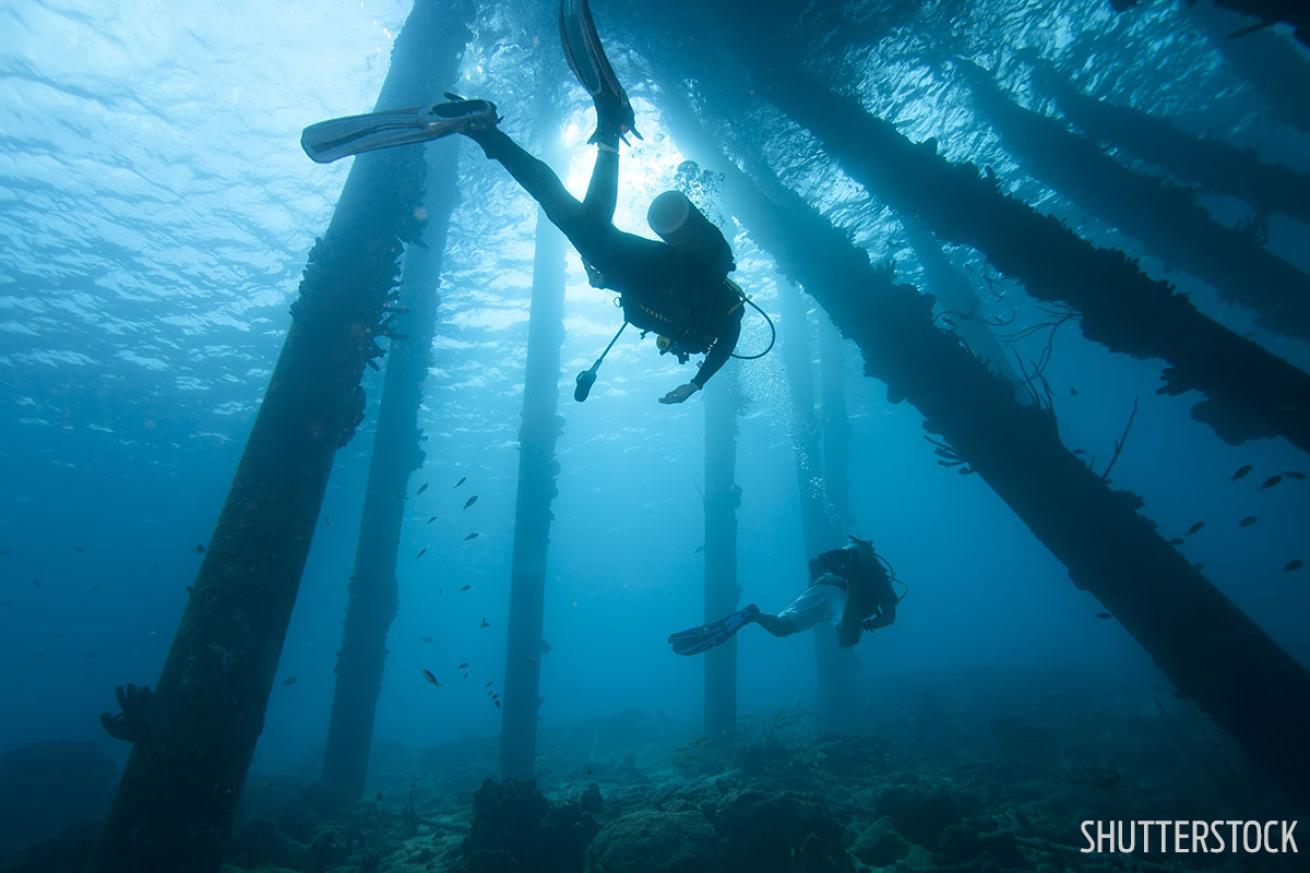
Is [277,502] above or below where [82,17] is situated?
below

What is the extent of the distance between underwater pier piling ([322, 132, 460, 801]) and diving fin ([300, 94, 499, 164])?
5.98m

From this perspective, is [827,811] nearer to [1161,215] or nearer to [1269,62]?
[1161,215]

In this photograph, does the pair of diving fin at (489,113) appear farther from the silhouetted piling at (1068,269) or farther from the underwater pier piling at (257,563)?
the silhouetted piling at (1068,269)

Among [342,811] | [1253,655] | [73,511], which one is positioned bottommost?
[342,811]

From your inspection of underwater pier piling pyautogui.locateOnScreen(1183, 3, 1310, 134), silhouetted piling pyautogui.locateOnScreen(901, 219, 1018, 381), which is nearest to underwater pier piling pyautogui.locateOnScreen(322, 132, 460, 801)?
silhouetted piling pyautogui.locateOnScreen(901, 219, 1018, 381)

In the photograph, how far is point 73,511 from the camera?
31172 millimetres

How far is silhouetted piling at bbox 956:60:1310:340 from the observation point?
32.1 feet

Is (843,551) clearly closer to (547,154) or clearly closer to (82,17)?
(547,154)

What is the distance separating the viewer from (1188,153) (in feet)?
39.7

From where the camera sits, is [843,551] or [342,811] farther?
[342,811]

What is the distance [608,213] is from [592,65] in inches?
48.7

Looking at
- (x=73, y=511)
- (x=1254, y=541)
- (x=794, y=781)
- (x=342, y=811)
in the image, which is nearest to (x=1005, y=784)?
(x=794, y=781)

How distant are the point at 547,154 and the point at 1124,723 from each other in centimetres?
2283

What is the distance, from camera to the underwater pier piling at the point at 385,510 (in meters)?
11.3
